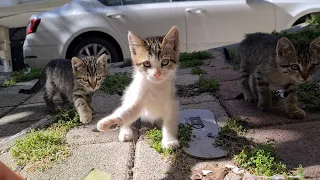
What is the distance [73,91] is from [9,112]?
133cm

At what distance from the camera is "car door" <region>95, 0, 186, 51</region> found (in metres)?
8.21

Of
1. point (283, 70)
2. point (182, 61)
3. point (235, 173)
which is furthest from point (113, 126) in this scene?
point (182, 61)

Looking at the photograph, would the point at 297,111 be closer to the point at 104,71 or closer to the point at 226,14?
the point at 104,71

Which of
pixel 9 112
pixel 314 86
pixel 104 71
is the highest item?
pixel 104 71

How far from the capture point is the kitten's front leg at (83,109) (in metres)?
4.12

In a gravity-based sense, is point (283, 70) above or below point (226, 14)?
below

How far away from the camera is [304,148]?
124 inches

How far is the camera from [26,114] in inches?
192

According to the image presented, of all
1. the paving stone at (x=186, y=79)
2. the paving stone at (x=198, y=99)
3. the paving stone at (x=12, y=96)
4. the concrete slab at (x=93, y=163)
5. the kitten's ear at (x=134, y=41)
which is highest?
the kitten's ear at (x=134, y=41)

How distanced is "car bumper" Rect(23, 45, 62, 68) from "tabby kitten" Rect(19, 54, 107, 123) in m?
3.84

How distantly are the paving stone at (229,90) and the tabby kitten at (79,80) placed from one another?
60.6 inches

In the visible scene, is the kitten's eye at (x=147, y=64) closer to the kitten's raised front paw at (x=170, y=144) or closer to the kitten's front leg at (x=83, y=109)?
the kitten's raised front paw at (x=170, y=144)

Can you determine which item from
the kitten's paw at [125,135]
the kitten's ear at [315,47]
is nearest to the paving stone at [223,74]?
the kitten's ear at [315,47]

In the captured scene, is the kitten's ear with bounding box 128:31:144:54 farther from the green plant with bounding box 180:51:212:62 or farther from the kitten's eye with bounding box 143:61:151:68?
the green plant with bounding box 180:51:212:62
